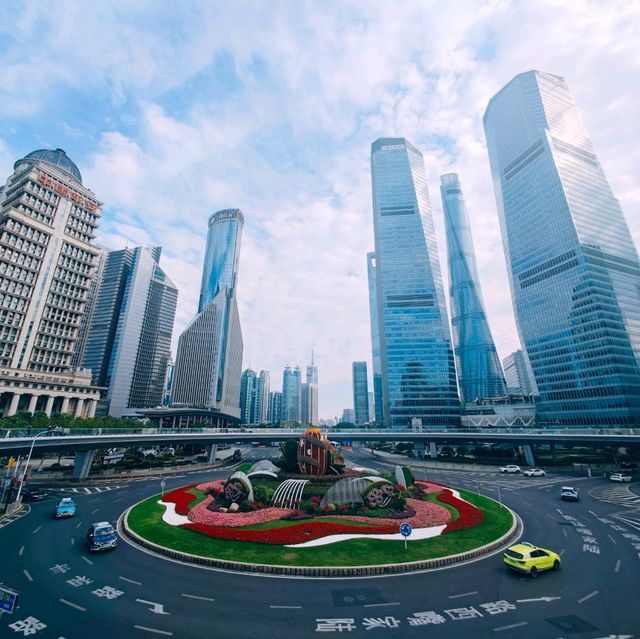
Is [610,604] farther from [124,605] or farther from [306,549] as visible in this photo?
[124,605]

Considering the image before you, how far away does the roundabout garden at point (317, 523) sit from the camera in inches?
886

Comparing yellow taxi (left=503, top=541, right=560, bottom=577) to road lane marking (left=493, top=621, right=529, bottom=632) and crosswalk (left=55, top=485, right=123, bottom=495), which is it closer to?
road lane marking (left=493, top=621, right=529, bottom=632)

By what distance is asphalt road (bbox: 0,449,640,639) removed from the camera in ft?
49.3

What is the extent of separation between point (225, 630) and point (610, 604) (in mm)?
18563

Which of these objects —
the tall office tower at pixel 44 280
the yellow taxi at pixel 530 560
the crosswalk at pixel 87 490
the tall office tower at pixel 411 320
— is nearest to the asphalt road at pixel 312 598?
the yellow taxi at pixel 530 560

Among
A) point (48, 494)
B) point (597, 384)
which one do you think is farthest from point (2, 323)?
point (597, 384)

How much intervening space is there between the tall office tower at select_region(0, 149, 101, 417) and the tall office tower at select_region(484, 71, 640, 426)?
173 metres

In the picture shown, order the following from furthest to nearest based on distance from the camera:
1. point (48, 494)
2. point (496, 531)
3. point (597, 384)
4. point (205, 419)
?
point (205, 419), point (597, 384), point (48, 494), point (496, 531)

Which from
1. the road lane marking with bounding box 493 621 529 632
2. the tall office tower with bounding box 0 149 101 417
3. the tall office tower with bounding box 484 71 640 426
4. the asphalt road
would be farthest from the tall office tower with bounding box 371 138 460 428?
the road lane marking with bounding box 493 621 529 632

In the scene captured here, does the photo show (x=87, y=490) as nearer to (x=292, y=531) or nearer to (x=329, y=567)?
(x=292, y=531)

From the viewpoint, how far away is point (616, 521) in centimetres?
3300

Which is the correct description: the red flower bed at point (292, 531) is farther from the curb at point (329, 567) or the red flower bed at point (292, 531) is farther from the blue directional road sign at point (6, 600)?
the blue directional road sign at point (6, 600)

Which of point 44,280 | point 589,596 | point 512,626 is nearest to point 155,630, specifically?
point 512,626

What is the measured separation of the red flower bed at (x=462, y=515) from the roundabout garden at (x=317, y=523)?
9 cm
